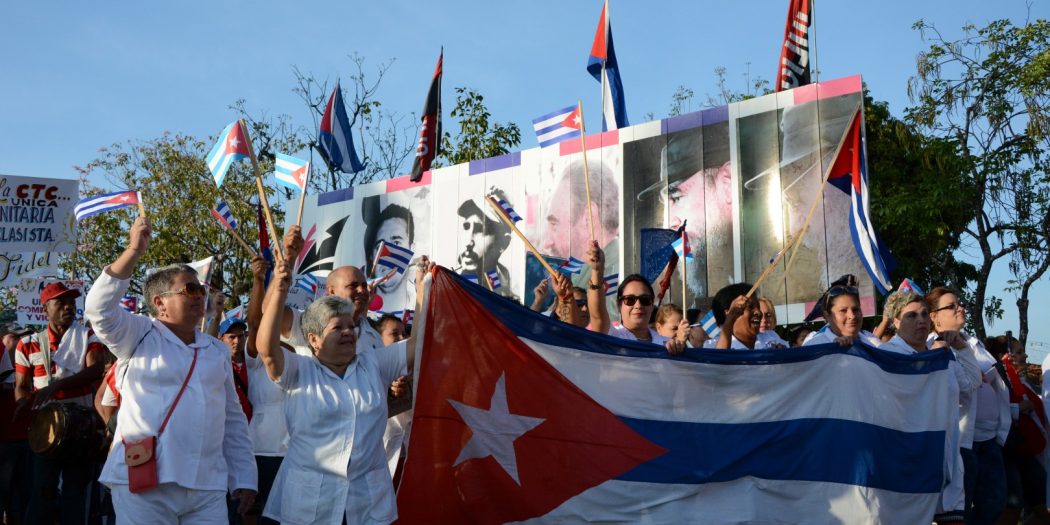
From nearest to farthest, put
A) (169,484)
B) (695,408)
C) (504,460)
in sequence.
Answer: (169,484), (504,460), (695,408)

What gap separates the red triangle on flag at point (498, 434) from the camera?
541 cm

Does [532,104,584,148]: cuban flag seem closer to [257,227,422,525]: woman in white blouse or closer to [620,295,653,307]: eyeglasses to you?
[620,295,653,307]: eyeglasses

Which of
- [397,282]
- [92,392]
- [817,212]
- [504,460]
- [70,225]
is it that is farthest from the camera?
[397,282]

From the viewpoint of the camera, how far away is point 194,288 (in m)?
4.58

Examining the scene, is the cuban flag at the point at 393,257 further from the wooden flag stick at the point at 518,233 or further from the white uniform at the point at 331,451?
the white uniform at the point at 331,451

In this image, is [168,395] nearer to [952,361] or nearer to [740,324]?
[740,324]

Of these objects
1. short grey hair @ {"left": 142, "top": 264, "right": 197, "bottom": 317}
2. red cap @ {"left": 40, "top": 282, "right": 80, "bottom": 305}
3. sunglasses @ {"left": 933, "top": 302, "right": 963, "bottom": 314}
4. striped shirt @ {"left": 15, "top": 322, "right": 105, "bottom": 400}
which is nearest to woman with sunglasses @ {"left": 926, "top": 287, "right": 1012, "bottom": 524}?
sunglasses @ {"left": 933, "top": 302, "right": 963, "bottom": 314}

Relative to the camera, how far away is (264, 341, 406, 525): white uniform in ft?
14.4

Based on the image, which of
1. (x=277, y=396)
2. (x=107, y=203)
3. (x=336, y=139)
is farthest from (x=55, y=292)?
(x=336, y=139)

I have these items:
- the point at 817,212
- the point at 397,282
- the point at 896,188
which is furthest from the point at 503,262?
the point at 896,188

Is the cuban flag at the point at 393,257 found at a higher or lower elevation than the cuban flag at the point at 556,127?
lower

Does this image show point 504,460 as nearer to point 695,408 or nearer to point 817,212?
point 695,408

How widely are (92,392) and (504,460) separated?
386cm

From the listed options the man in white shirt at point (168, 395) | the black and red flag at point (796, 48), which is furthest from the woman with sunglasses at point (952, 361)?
the black and red flag at point (796, 48)
